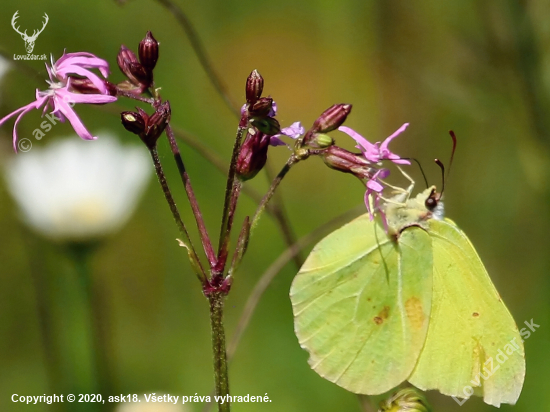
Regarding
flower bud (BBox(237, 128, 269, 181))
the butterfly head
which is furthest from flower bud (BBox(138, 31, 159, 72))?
the butterfly head

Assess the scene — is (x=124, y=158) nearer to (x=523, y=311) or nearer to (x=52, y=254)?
(x=52, y=254)

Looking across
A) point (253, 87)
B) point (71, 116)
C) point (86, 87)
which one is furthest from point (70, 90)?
point (253, 87)

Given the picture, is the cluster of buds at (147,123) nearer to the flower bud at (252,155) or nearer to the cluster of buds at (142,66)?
the cluster of buds at (142,66)

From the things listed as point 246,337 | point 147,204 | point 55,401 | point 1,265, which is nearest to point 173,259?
point 147,204

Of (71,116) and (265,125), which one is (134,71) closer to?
(71,116)

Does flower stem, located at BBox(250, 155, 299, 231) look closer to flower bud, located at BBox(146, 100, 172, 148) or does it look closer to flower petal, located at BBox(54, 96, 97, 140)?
flower bud, located at BBox(146, 100, 172, 148)

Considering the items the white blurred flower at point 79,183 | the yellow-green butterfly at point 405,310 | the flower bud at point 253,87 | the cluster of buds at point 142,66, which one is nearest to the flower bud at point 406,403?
the yellow-green butterfly at point 405,310
